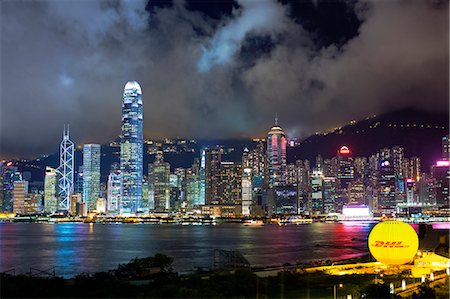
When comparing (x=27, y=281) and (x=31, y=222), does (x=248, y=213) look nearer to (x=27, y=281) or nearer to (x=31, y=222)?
(x=31, y=222)

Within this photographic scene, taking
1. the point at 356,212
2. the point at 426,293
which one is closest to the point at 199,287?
the point at 426,293

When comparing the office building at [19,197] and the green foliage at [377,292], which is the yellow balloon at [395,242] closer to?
the green foliage at [377,292]

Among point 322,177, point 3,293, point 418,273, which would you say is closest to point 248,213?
point 322,177

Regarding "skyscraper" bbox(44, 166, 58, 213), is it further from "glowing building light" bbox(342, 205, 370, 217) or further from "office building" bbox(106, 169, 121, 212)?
"glowing building light" bbox(342, 205, 370, 217)

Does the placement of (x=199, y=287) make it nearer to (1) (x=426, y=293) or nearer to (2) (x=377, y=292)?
(2) (x=377, y=292)

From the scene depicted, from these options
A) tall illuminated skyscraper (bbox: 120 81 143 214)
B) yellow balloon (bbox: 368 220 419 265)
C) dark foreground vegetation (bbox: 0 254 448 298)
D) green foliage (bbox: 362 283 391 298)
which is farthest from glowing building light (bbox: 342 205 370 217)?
green foliage (bbox: 362 283 391 298)

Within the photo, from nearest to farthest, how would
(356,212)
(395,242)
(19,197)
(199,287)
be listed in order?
(199,287) → (395,242) → (356,212) → (19,197)
